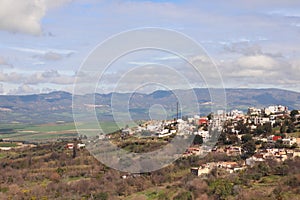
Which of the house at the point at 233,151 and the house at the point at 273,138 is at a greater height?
the house at the point at 273,138

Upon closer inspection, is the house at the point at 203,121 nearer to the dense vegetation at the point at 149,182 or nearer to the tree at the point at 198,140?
the tree at the point at 198,140

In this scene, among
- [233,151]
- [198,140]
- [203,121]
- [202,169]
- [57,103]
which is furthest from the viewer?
[57,103]

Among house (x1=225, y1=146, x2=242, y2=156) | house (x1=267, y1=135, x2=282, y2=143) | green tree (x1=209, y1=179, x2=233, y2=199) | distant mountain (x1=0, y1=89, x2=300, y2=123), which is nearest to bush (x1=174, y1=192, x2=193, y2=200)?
green tree (x1=209, y1=179, x2=233, y2=199)

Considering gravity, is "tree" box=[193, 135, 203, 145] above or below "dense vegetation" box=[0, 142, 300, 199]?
above

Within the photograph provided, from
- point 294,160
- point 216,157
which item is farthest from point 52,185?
point 294,160

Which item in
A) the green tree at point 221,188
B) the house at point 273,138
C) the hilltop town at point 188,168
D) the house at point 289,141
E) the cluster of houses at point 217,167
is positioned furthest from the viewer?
the house at point 273,138

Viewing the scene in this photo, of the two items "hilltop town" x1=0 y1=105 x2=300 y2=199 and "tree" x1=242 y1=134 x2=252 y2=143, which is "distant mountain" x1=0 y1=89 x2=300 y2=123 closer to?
"hilltop town" x1=0 y1=105 x2=300 y2=199

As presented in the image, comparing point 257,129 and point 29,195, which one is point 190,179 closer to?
point 29,195

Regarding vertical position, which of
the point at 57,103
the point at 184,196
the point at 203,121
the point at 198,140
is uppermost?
the point at 57,103

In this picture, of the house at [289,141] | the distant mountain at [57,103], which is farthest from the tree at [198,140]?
the distant mountain at [57,103]

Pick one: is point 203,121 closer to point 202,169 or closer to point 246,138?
point 246,138

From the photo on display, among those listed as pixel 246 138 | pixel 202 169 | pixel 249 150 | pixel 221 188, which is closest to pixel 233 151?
pixel 249 150
